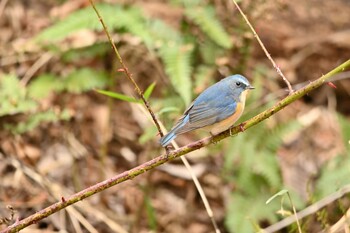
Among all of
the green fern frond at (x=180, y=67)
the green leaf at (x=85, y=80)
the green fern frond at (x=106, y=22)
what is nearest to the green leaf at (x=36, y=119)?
the green leaf at (x=85, y=80)

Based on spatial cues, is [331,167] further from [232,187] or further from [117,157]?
[117,157]

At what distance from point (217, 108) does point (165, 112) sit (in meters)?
1.57

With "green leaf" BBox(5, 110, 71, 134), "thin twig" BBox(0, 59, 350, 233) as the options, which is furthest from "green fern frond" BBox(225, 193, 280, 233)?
"thin twig" BBox(0, 59, 350, 233)

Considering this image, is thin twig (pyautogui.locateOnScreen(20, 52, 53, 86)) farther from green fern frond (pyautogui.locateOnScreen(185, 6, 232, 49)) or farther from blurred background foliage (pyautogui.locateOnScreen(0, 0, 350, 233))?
green fern frond (pyautogui.locateOnScreen(185, 6, 232, 49))

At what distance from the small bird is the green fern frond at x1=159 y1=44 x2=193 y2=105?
4.02 feet

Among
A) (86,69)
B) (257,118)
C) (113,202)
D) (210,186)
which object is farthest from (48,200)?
(257,118)

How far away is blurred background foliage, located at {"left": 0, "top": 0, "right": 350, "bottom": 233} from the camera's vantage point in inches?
180

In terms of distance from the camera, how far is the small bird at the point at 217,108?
9.19 ft

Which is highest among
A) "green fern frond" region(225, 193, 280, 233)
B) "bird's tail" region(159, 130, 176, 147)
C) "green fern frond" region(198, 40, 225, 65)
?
"green fern frond" region(198, 40, 225, 65)

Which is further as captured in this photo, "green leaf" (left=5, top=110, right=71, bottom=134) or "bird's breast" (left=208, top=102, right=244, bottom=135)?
"green leaf" (left=5, top=110, right=71, bottom=134)

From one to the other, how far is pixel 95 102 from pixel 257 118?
3490 mm

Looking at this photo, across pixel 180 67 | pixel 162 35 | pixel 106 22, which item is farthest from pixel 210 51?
pixel 106 22

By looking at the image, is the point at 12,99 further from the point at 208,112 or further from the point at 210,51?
the point at 208,112

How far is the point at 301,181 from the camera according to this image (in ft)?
17.0
